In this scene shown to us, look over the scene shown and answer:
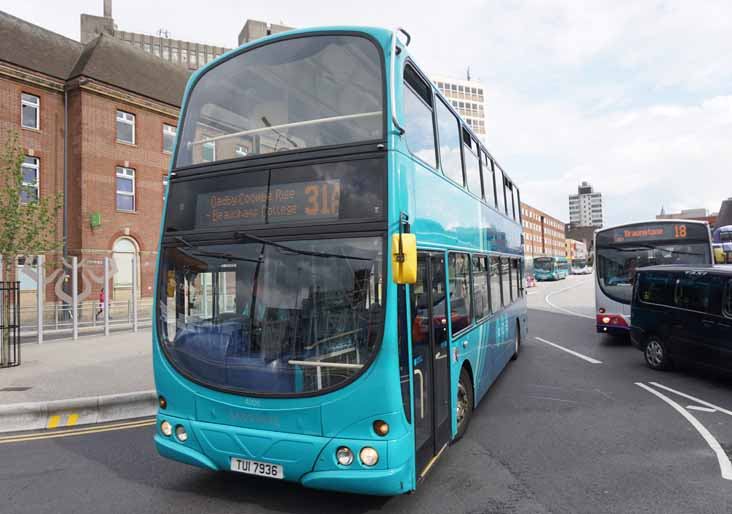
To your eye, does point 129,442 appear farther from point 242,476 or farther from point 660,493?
point 660,493

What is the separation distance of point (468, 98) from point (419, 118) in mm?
88425

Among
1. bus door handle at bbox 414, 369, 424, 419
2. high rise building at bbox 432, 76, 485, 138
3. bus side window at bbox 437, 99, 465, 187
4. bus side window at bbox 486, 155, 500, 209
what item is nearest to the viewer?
bus door handle at bbox 414, 369, 424, 419

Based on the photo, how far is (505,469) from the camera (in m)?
4.83

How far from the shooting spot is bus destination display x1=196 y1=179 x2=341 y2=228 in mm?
3916

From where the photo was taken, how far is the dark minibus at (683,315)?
8.01m

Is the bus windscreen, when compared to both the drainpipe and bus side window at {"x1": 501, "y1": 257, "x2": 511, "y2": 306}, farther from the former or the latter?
the drainpipe

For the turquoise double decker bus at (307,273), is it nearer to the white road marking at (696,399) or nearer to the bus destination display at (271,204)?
the bus destination display at (271,204)

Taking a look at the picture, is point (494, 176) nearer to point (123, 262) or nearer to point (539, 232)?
point (123, 262)

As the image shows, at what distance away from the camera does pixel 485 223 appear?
7.48m

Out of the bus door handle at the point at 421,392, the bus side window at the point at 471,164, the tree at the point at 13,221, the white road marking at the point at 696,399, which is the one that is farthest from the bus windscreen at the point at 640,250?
the tree at the point at 13,221

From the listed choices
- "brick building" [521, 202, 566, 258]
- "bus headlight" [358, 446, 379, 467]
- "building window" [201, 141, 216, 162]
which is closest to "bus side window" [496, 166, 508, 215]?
"building window" [201, 141, 216, 162]

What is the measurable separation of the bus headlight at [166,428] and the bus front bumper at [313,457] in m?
0.31

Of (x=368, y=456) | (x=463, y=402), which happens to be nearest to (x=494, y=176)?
(x=463, y=402)

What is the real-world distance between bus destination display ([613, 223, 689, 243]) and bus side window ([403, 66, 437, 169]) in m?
9.39
